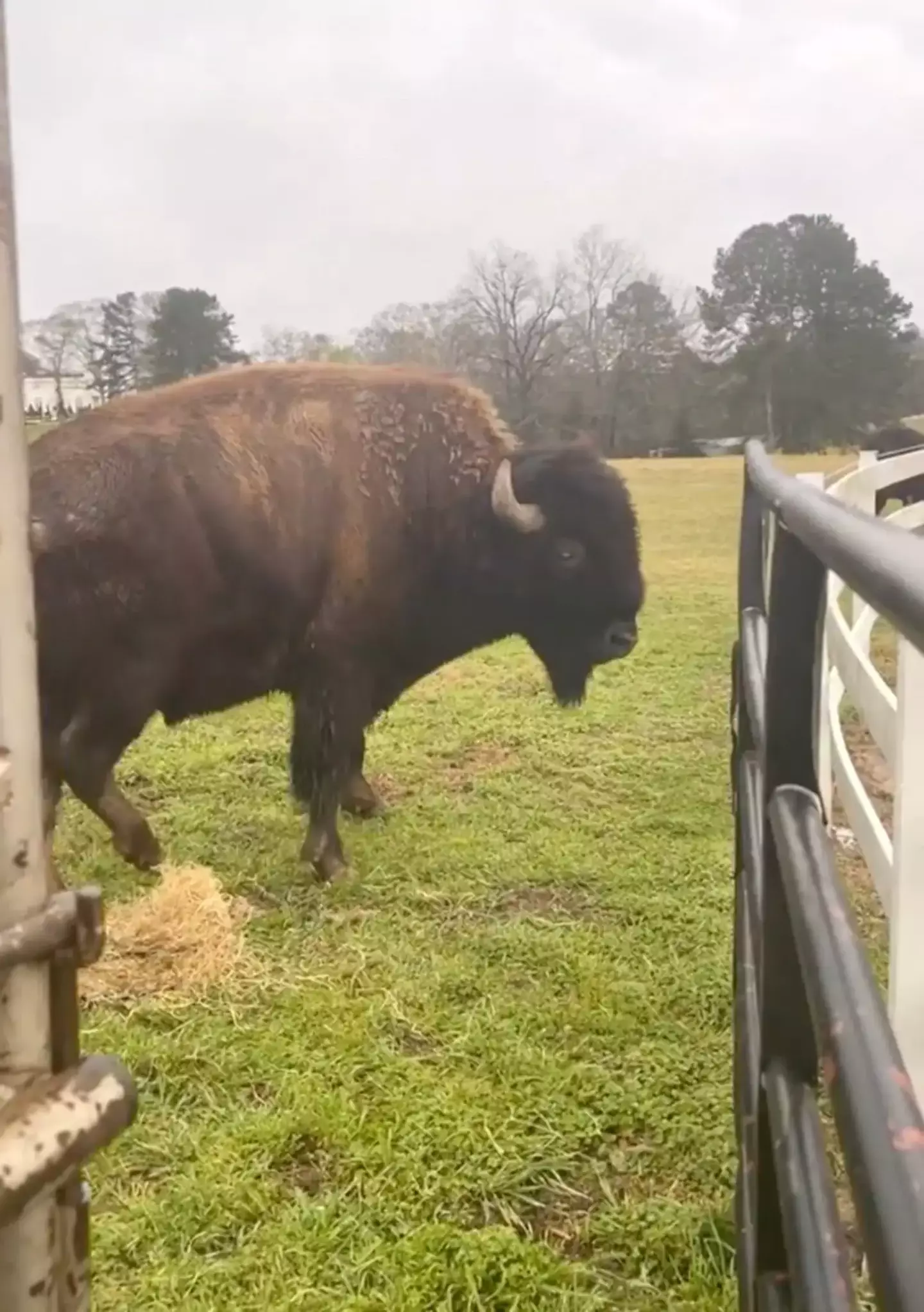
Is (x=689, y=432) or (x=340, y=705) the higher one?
(x=689, y=432)

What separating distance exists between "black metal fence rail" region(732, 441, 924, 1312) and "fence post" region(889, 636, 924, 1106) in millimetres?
20

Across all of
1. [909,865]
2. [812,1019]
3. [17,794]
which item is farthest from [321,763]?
[812,1019]

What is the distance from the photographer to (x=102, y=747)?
3143 mm

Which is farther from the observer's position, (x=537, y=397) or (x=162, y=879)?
(x=537, y=397)

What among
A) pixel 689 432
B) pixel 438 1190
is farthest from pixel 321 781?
pixel 689 432

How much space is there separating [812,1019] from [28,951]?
0.43 metres

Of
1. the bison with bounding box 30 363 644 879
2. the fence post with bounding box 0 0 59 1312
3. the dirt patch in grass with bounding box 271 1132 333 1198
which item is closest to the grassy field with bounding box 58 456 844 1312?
the dirt patch in grass with bounding box 271 1132 333 1198

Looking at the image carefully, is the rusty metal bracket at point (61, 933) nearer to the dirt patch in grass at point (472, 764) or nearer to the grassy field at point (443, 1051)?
the grassy field at point (443, 1051)

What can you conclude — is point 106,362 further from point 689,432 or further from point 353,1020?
point 689,432

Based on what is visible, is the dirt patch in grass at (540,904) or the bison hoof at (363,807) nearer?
the dirt patch in grass at (540,904)

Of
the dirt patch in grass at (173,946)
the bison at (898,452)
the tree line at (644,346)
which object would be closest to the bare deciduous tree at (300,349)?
the tree line at (644,346)

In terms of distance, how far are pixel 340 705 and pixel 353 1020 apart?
114 cm

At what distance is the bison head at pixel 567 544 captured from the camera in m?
3.64

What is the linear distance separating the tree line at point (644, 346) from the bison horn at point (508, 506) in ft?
1.12
